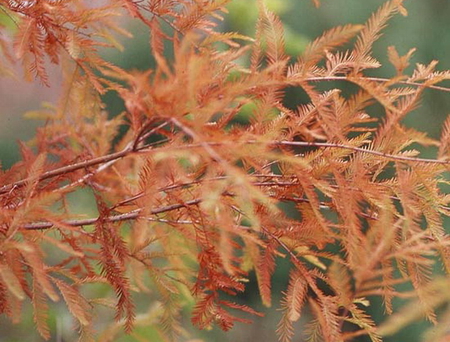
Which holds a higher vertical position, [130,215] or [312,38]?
[130,215]

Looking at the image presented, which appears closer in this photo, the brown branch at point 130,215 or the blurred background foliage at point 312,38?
the brown branch at point 130,215

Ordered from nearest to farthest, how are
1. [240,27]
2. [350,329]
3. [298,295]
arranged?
1. [298,295]
2. [240,27]
3. [350,329]

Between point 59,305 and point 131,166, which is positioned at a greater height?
point 131,166

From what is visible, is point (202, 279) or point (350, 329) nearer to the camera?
point (202, 279)

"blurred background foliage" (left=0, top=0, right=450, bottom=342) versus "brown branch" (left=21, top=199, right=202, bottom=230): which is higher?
"brown branch" (left=21, top=199, right=202, bottom=230)

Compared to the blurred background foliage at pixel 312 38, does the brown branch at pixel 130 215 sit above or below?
above

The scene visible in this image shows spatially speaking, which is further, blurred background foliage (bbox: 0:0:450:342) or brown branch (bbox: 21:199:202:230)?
blurred background foliage (bbox: 0:0:450:342)

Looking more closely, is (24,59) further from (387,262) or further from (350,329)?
(350,329)

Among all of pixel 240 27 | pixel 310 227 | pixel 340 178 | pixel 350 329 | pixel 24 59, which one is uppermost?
pixel 24 59

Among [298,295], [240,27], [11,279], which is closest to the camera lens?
[11,279]

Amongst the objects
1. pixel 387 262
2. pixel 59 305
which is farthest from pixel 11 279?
pixel 59 305

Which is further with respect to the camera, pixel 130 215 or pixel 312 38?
pixel 312 38
